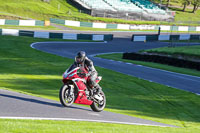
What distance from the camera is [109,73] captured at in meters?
22.7

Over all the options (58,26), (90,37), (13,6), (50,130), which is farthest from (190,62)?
(13,6)

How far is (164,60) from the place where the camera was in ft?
106

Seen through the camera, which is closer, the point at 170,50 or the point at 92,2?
the point at 170,50

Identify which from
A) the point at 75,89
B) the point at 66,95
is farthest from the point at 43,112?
the point at 75,89

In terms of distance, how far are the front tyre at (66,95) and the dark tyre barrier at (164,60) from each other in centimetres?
1984

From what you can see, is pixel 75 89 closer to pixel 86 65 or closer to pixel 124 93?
pixel 86 65

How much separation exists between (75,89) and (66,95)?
33 centimetres

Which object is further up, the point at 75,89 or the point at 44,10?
the point at 44,10

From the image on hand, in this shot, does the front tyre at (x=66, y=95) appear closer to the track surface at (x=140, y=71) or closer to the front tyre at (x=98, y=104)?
the front tyre at (x=98, y=104)

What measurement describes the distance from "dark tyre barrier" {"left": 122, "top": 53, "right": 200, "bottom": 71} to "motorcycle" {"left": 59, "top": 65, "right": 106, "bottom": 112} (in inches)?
754

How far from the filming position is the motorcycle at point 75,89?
11.0 m

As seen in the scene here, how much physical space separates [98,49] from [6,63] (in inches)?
791

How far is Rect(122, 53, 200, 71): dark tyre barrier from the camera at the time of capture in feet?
97.3

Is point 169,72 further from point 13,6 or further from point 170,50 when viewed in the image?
point 13,6
